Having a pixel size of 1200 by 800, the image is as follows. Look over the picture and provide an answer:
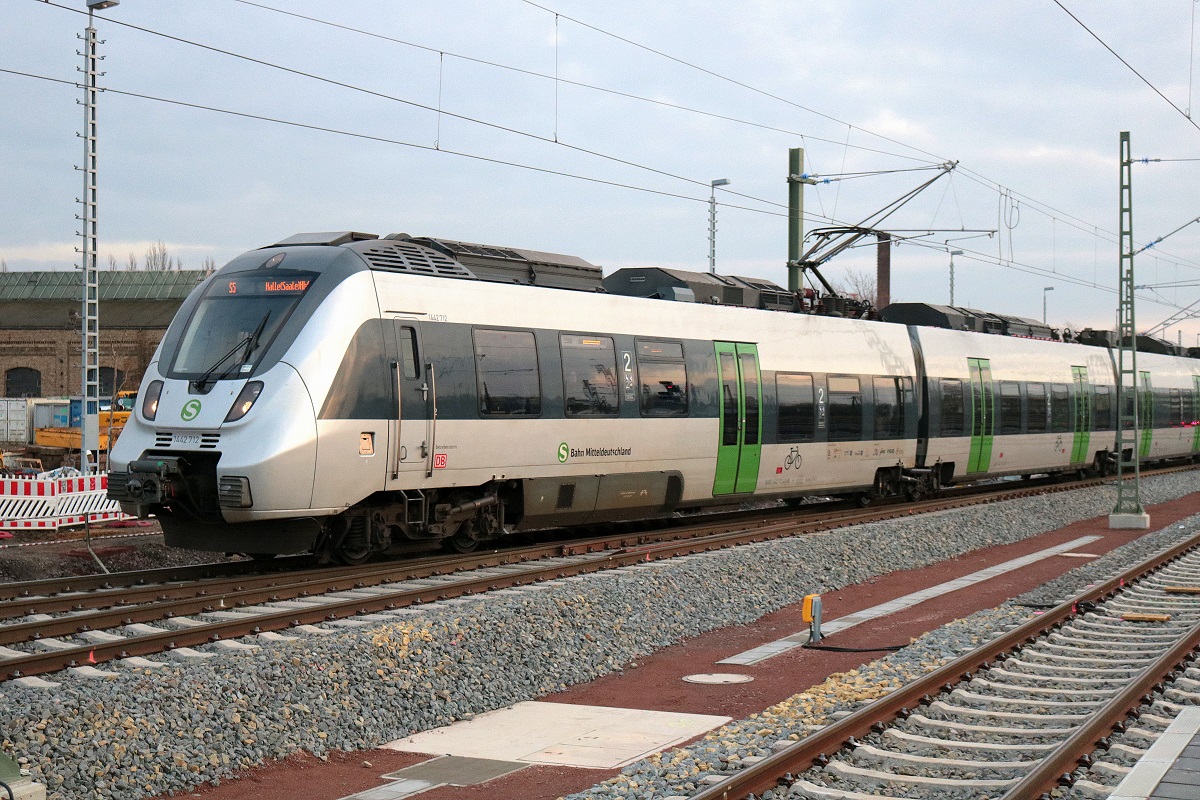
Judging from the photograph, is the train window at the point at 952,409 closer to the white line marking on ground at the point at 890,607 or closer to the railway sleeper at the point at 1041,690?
the white line marking on ground at the point at 890,607

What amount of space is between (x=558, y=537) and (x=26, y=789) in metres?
12.6

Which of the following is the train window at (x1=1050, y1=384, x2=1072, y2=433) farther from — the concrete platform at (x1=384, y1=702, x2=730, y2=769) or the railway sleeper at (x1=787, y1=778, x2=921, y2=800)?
the railway sleeper at (x1=787, y1=778, x2=921, y2=800)

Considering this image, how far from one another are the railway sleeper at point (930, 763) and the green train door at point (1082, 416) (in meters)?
26.9

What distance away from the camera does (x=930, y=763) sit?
258 inches

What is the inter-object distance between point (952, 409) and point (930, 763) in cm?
1968

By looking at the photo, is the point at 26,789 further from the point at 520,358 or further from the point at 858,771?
the point at 520,358

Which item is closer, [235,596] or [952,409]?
[235,596]

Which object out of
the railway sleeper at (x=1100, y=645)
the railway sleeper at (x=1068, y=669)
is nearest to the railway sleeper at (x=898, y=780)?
the railway sleeper at (x=1068, y=669)

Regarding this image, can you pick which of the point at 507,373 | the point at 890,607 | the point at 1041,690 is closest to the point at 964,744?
the point at 1041,690

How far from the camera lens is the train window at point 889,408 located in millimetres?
22594

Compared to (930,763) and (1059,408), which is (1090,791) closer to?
(930,763)

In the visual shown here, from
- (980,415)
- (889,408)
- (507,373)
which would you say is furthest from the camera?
(980,415)

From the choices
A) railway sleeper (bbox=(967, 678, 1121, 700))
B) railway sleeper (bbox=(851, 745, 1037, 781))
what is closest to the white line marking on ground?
railway sleeper (bbox=(967, 678, 1121, 700))

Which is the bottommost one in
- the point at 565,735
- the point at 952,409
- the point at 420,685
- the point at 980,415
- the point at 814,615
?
the point at 565,735
